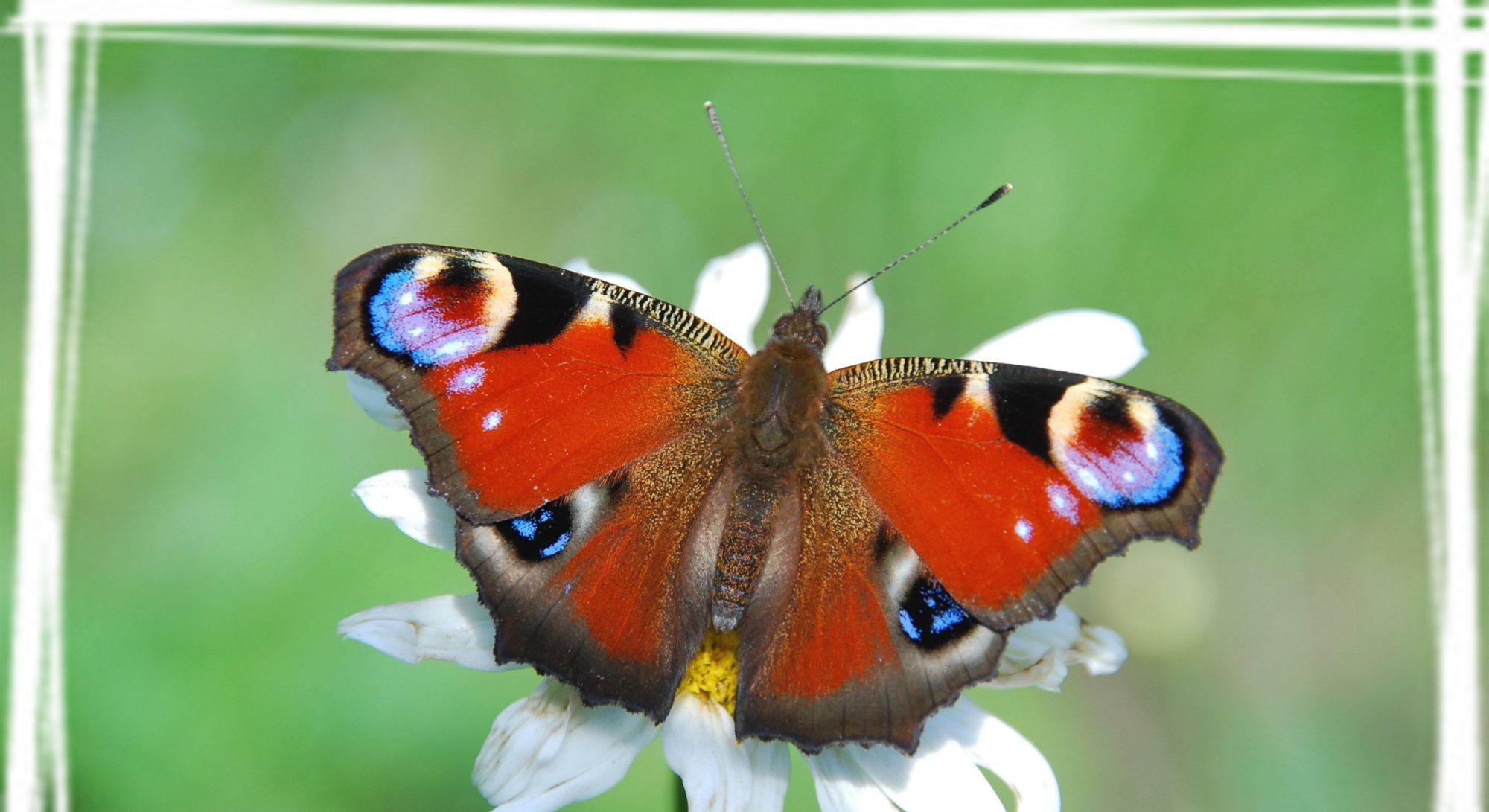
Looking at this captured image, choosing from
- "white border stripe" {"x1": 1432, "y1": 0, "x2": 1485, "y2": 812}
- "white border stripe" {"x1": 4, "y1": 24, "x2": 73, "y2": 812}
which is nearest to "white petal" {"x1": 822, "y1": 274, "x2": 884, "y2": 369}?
"white border stripe" {"x1": 1432, "y1": 0, "x2": 1485, "y2": 812}

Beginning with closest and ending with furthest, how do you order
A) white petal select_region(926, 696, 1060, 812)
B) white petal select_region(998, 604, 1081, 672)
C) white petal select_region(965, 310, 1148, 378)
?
1. white petal select_region(926, 696, 1060, 812)
2. white petal select_region(998, 604, 1081, 672)
3. white petal select_region(965, 310, 1148, 378)

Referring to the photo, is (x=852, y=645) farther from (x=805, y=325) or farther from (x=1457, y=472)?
(x=1457, y=472)

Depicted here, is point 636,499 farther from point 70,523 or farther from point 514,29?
point 514,29

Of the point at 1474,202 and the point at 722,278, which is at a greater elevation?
the point at 1474,202

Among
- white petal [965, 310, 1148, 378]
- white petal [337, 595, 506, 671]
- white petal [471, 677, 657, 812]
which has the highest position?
white petal [965, 310, 1148, 378]

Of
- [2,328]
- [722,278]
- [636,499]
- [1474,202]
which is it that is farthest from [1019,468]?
[2,328]

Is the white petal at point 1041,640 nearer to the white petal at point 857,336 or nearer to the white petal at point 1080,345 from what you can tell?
the white petal at point 1080,345

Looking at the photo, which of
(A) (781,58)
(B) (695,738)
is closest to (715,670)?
(B) (695,738)

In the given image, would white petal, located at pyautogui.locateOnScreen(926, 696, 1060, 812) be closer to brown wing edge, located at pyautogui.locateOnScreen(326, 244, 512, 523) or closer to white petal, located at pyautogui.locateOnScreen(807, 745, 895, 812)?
white petal, located at pyautogui.locateOnScreen(807, 745, 895, 812)
